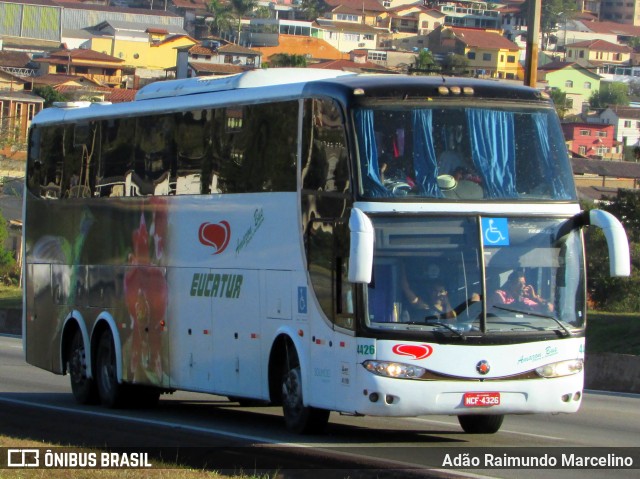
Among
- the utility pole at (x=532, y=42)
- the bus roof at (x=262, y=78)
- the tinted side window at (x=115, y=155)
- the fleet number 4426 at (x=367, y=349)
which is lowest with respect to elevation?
the fleet number 4426 at (x=367, y=349)

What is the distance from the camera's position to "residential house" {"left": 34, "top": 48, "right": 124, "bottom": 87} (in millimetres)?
149750

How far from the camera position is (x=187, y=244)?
16.8 meters

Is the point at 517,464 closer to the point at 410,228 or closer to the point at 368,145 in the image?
the point at 410,228

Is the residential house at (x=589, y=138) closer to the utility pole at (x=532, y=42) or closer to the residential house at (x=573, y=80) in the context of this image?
the residential house at (x=573, y=80)

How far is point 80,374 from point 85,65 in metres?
136

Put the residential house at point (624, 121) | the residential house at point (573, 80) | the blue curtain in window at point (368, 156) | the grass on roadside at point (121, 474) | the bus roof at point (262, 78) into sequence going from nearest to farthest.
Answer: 1. the grass on roadside at point (121, 474)
2. the blue curtain in window at point (368, 156)
3. the bus roof at point (262, 78)
4. the residential house at point (624, 121)
5. the residential house at point (573, 80)

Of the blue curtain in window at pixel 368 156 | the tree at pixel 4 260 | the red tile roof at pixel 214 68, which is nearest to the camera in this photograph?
the blue curtain in window at pixel 368 156

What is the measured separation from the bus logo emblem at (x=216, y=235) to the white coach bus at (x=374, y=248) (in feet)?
0.10

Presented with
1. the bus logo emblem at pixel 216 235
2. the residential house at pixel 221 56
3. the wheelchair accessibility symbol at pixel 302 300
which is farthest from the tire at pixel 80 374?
the residential house at pixel 221 56

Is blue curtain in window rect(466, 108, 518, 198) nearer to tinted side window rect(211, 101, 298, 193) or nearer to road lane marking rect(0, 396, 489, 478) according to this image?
tinted side window rect(211, 101, 298, 193)

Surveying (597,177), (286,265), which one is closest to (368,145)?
(286,265)

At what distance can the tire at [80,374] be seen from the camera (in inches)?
759

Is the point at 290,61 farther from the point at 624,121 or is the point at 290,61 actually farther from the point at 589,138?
the point at 624,121

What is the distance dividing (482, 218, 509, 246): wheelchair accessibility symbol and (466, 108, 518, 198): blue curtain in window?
29 cm
